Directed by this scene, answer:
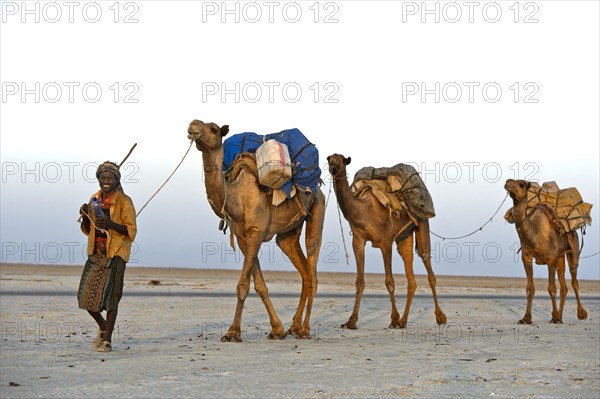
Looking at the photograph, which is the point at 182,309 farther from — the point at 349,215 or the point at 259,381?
the point at 259,381

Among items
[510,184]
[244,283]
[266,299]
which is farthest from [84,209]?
[510,184]

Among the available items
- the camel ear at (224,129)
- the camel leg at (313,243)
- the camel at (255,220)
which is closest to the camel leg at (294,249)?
the camel at (255,220)

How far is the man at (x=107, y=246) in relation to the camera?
1078 centimetres

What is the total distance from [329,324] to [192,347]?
4922 millimetres

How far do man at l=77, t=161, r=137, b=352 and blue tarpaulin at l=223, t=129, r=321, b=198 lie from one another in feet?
8.10

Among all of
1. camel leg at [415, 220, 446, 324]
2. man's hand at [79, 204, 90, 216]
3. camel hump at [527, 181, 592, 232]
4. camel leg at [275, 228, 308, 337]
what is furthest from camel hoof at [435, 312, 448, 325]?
man's hand at [79, 204, 90, 216]

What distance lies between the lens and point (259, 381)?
902cm

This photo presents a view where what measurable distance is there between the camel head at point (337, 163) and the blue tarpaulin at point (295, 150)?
916 mm

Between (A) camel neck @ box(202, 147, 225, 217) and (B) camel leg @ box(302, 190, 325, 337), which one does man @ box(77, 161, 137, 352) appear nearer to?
(A) camel neck @ box(202, 147, 225, 217)

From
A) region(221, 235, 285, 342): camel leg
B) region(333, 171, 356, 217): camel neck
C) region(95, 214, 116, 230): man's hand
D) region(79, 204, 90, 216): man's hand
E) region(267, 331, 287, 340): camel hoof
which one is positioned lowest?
region(267, 331, 287, 340): camel hoof

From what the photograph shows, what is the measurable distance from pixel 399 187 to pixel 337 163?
2.11 metres

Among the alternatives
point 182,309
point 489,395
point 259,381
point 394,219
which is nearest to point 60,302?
point 182,309

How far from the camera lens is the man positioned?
35.4 ft

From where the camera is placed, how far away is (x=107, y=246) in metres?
10.9
